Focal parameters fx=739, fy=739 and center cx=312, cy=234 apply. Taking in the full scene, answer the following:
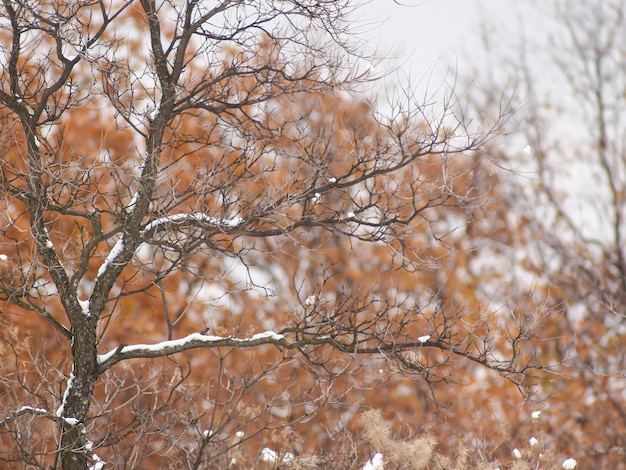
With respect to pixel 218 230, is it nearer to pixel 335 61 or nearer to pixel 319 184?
pixel 319 184

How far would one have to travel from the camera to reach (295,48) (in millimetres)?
5965

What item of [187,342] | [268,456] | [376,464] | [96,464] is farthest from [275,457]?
[96,464]

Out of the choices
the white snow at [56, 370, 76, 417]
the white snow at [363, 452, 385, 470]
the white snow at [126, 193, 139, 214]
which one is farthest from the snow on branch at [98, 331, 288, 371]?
the white snow at [363, 452, 385, 470]

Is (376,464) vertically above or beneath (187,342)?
beneath

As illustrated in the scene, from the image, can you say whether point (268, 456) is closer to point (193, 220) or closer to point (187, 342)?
point (187, 342)

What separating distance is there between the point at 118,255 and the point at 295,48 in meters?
2.17

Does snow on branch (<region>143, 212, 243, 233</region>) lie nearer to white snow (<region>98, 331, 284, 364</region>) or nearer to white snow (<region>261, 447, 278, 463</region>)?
white snow (<region>98, 331, 284, 364</region>)

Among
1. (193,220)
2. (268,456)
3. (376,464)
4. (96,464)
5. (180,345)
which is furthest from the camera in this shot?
(268,456)

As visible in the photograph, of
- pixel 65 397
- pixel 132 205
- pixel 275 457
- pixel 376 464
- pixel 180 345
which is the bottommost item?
pixel 376 464

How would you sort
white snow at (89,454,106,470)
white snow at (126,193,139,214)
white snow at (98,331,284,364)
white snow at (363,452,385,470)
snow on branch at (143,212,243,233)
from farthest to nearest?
white snow at (363,452,385,470) → white snow at (98,331,284,364) → white snow at (126,193,139,214) → white snow at (89,454,106,470) → snow on branch at (143,212,243,233)

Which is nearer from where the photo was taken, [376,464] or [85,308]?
[85,308]

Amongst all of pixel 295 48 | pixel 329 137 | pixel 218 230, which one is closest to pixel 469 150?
pixel 329 137

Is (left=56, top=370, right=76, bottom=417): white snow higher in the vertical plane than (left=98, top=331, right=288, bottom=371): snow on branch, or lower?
lower

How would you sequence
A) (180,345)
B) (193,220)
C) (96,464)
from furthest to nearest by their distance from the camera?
(180,345), (96,464), (193,220)
